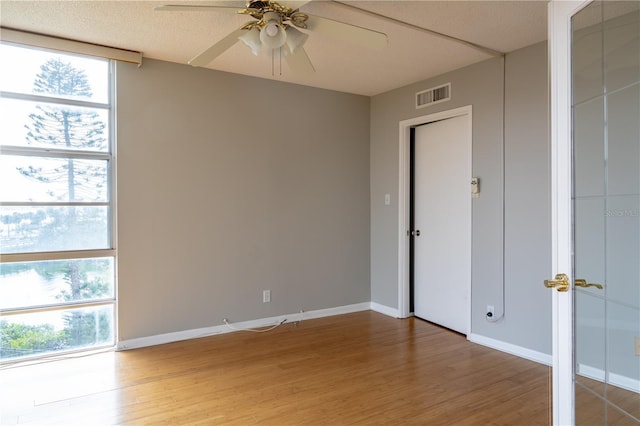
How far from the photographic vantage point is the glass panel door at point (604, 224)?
1.61 metres

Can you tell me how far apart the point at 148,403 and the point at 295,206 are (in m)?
2.39

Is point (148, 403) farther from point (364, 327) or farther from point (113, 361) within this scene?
point (364, 327)

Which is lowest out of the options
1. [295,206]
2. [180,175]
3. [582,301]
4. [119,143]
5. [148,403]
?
[148,403]

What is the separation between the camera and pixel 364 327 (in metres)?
4.22

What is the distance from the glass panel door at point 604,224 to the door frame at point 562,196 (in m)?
0.03

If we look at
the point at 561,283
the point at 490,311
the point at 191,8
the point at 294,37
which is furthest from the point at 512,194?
the point at 191,8

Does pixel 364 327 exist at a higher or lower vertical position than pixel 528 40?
lower

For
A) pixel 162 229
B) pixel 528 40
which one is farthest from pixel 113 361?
pixel 528 40

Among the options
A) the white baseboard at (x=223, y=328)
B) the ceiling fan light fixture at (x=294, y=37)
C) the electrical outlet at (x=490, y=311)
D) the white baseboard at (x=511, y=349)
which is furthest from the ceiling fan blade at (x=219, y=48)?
the white baseboard at (x=511, y=349)

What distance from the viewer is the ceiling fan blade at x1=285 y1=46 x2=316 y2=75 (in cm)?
249

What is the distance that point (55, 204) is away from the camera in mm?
3299

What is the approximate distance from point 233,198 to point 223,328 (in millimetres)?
1310

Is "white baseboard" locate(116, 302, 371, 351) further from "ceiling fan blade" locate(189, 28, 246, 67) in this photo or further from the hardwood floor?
"ceiling fan blade" locate(189, 28, 246, 67)

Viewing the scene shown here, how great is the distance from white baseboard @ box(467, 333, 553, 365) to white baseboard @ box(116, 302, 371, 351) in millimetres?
1481
